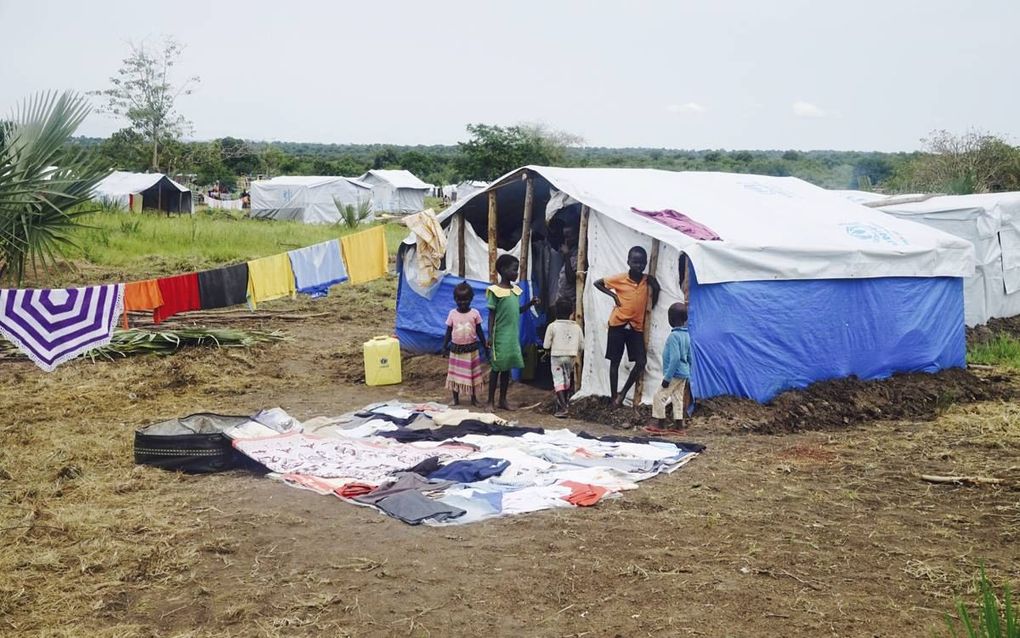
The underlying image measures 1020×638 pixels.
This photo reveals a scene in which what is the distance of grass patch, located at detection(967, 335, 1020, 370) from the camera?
39.3 ft

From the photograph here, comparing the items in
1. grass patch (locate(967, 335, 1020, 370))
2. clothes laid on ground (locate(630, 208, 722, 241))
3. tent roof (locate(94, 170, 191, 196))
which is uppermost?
tent roof (locate(94, 170, 191, 196))

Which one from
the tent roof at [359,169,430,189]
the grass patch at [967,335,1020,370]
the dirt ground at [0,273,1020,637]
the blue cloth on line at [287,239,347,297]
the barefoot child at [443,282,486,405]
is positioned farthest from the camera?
the tent roof at [359,169,430,189]

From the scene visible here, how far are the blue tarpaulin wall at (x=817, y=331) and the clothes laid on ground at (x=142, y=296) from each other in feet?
18.1

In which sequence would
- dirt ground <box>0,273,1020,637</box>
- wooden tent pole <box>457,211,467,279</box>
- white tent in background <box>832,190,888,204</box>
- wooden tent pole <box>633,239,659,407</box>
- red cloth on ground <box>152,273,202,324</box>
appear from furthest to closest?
white tent in background <box>832,190,888,204</box> < wooden tent pole <box>457,211,467,279</box> < red cloth on ground <box>152,273,202,324</box> < wooden tent pole <box>633,239,659,407</box> < dirt ground <box>0,273,1020,637</box>

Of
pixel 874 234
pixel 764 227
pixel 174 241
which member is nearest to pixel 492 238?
pixel 764 227

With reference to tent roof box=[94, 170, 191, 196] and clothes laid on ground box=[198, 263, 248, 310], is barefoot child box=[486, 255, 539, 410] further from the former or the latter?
tent roof box=[94, 170, 191, 196]

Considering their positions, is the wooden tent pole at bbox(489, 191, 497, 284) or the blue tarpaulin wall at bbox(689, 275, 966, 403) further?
the wooden tent pole at bbox(489, 191, 497, 284)

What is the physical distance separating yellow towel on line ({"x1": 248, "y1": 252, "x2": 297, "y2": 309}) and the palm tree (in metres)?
2.49

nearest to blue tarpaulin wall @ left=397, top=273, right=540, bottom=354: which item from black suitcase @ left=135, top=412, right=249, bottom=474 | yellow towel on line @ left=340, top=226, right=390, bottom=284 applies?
yellow towel on line @ left=340, top=226, right=390, bottom=284

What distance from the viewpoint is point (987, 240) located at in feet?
44.4

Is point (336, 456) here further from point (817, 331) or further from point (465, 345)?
point (817, 331)

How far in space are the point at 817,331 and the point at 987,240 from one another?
566 centimetres

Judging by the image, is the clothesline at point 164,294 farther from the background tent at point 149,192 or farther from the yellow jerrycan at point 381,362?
the background tent at point 149,192

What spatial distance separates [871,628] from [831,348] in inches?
223
